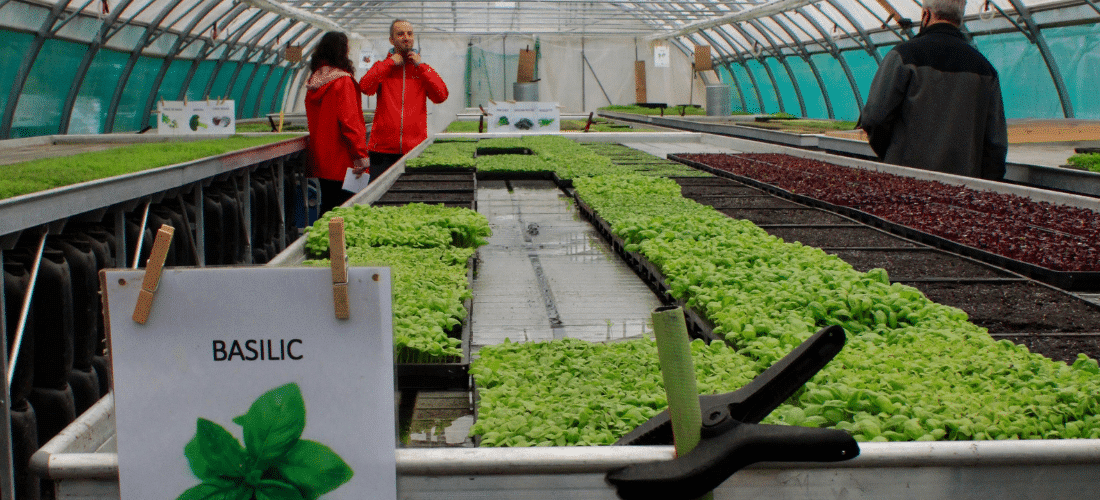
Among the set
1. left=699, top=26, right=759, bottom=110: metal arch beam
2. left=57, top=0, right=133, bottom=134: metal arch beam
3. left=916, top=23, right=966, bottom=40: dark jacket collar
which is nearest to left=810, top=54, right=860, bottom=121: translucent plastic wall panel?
left=699, top=26, right=759, bottom=110: metal arch beam

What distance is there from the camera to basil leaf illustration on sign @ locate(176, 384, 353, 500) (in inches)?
47.5

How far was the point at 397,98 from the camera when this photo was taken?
6.66m

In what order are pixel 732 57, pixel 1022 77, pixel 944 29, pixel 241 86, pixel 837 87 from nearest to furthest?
pixel 944 29 → pixel 1022 77 → pixel 837 87 → pixel 241 86 → pixel 732 57

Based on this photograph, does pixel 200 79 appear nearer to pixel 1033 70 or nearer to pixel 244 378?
pixel 1033 70

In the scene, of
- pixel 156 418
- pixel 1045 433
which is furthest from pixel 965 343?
pixel 156 418

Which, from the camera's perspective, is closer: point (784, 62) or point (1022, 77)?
point (1022, 77)

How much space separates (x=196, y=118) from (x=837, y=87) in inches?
752

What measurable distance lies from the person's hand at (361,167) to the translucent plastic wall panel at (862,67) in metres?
18.5

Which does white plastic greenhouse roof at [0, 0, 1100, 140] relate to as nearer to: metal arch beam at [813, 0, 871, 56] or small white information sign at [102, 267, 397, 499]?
metal arch beam at [813, 0, 871, 56]

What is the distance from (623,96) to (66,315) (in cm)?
2933

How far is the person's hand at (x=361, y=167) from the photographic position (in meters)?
6.27

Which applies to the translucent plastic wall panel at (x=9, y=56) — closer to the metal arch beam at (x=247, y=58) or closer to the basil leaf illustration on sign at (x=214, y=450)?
the metal arch beam at (x=247, y=58)

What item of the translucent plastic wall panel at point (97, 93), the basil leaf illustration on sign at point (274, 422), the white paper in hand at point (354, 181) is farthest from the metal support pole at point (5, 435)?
the translucent plastic wall panel at point (97, 93)

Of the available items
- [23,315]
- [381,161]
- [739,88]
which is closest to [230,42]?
[381,161]
